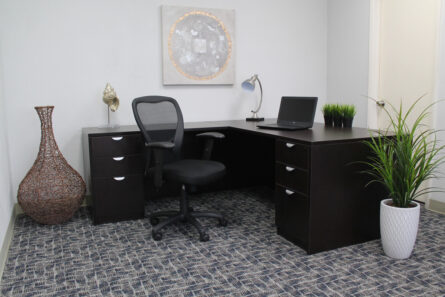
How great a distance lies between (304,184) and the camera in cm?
226

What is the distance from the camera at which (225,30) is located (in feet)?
11.9

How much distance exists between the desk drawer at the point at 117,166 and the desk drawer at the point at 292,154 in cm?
109

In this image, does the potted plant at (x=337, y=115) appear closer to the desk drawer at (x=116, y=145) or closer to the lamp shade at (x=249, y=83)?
the lamp shade at (x=249, y=83)

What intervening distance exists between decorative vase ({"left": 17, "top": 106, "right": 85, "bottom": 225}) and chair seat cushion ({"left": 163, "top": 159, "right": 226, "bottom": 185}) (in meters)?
0.80

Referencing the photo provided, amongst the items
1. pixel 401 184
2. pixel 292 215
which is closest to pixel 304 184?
pixel 292 215

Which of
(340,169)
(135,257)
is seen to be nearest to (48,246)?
(135,257)

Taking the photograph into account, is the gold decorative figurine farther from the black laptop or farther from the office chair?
the black laptop

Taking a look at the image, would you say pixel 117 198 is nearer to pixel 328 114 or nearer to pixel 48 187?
pixel 48 187

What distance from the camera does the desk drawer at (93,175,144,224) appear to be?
2859mm

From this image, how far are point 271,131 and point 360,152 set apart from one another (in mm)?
612

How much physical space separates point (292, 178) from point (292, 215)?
23 centimetres

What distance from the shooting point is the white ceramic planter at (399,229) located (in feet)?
7.14

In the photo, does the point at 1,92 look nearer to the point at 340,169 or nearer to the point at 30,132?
the point at 30,132

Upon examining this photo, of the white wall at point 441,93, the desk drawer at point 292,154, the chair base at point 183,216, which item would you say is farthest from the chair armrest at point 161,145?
the white wall at point 441,93
